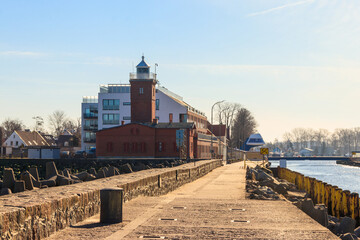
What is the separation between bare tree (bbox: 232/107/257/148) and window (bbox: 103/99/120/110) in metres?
47.4

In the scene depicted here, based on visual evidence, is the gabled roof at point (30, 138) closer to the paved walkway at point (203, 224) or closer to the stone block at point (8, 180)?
the stone block at point (8, 180)

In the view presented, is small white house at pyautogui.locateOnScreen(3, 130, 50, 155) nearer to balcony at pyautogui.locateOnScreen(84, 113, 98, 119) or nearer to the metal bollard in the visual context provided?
balcony at pyautogui.locateOnScreen(84, 113, 98, 119)

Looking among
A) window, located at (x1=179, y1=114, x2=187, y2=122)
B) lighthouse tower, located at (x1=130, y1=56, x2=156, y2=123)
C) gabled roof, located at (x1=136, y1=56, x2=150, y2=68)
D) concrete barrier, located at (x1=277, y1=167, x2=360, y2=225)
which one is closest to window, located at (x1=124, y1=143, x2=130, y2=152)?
lighthouse tower, located at (x1=130, y1=56, x2=156, y2=123)

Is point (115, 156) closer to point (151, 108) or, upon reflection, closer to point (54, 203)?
point (151, 108)

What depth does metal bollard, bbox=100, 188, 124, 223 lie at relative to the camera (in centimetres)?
1051

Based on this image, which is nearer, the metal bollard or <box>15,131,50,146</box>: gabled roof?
the metal bollard

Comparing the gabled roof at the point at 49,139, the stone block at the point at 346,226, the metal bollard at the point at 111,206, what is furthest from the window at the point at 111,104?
the metal bollard at the point at 111,206

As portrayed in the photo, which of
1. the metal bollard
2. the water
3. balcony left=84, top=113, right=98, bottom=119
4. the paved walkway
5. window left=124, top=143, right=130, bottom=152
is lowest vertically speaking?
the water

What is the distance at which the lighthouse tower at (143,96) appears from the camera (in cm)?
7850

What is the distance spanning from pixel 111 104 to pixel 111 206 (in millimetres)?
92912

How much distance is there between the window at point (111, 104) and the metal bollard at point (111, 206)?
92297 millimetres

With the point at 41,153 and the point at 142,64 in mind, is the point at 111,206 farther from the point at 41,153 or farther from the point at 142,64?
the point at 41,153

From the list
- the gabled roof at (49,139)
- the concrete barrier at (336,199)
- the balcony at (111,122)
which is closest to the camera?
the concrete barrier at (336,199)

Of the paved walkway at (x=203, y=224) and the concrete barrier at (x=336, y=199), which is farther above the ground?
the paved walkway at (x=203, y=224)
